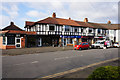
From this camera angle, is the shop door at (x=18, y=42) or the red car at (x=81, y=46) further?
the shop door at (x=18, y=42)

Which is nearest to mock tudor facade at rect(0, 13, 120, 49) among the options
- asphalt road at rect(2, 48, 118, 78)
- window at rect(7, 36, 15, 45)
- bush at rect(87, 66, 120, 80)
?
window at rect(7, 36, 15, 45)

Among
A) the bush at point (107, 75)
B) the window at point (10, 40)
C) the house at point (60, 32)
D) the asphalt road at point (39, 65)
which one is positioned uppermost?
the house at point (60, 32)

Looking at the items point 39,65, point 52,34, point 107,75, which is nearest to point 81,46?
point 52,34

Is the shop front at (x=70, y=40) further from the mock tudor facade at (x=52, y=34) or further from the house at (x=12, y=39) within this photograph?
the house at (x=12, y=39)

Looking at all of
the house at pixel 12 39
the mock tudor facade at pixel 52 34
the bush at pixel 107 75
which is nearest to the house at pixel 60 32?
the mock tudor facade at pixel 52 34

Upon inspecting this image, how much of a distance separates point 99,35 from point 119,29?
11442 mm

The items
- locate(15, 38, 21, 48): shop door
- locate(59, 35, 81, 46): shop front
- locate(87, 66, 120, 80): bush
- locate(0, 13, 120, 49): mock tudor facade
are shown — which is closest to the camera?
locate(87, 66, 120, 80): bush

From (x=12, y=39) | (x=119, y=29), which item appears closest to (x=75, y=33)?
(x=12, y=39)

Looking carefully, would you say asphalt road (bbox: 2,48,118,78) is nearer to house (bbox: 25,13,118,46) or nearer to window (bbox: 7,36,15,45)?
window (bbox: 7,36,15,45)

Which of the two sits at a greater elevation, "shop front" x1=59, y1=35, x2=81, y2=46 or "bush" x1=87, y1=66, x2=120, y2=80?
"shop front" x1=59, y1=35, x2=81, y2=46

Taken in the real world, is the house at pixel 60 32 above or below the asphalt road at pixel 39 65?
above

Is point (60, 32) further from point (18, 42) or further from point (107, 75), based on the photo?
point (107, 75)

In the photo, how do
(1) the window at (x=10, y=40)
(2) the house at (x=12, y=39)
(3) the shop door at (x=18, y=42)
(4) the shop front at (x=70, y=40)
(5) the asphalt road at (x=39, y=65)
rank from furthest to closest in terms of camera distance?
1. (4) the shop front at (x=70, y=40)
2. (3) the shop door at (x=18, y=42)
3. (1) the window at (x=10, y=40)
4. (2) the house at (x=12, y=39)
5. (5) the asphalt road at (x=39, y=65)

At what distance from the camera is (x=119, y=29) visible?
126 feet
